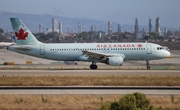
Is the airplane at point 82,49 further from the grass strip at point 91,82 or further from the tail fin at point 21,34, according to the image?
the grass strip at point 91,82

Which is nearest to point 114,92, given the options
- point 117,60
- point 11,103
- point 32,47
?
point 11,103

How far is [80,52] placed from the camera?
4759 centimetres

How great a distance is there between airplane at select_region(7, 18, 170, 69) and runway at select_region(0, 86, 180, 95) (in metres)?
18.9

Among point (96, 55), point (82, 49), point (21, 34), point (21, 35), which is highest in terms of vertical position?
point (21, 34)

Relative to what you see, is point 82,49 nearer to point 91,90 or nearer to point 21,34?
point 21,34

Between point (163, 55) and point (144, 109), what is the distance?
3489cm

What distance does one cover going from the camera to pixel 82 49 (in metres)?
47.8

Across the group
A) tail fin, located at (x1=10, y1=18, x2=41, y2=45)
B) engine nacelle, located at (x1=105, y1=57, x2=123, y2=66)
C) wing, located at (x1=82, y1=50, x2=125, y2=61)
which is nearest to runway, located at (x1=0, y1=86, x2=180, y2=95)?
engine nacelle, located at (x1=105, y1=57, x2=123, y2=66)

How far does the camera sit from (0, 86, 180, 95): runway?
25.7 m

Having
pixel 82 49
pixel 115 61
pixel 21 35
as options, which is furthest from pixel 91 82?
pixel 21 35

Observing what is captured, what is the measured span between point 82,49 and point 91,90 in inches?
834

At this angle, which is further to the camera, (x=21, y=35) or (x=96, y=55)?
(x=21, y=35)

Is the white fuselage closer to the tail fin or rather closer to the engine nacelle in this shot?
the tail fin

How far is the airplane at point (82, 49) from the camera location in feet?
155
